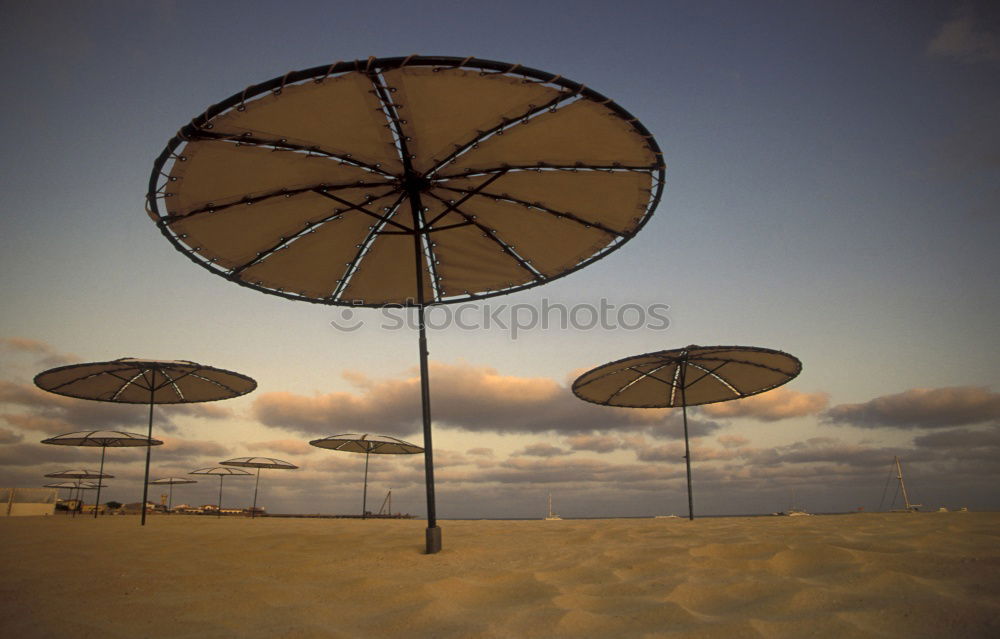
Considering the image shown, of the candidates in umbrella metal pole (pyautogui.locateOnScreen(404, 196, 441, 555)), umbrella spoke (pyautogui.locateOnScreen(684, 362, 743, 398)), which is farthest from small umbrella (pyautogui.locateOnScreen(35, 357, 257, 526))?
umbrella spoke (pyautogui.locateOnScreen(684, 362, 743, 398))

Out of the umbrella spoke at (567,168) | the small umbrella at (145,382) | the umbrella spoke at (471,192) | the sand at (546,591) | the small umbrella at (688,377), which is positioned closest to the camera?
the sand at (546,591)

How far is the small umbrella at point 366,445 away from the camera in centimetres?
2336

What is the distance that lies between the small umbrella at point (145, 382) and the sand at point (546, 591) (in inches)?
311

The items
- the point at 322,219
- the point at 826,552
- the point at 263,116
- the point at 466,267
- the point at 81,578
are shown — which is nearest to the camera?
the point at 826,552

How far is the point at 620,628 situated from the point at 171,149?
6127mm

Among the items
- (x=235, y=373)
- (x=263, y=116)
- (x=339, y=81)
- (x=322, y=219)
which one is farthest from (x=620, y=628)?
(x=235, y=373)

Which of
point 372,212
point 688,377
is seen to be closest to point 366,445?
point 688,377

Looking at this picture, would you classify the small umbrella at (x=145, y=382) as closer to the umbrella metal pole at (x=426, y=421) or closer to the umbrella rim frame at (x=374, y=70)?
the umbrella rim frame at (x=374, y=70)

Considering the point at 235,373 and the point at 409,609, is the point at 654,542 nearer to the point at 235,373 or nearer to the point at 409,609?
the point at 409,609

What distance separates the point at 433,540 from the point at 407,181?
4510 mm

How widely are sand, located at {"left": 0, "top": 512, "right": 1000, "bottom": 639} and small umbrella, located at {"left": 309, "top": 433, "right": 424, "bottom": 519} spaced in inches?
705

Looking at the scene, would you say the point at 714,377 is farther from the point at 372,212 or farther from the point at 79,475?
the point at 79,475

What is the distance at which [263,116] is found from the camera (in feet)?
17.2

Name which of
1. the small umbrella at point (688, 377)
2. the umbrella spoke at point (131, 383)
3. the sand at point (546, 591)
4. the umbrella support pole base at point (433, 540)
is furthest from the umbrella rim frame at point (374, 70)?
the umbrella spoke at point (131, 383)
